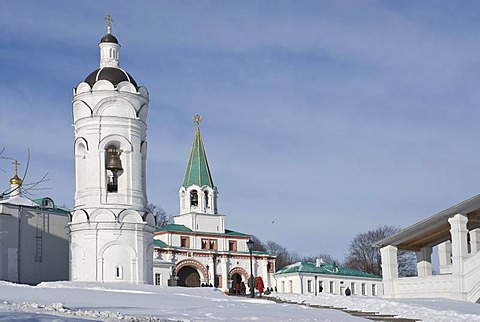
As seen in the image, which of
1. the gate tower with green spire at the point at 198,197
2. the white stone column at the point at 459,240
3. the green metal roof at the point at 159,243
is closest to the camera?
the white stone column at the point at 459,240

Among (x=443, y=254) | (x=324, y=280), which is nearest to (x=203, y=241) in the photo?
(x=324, y=280)

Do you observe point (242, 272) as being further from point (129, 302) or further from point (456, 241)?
point (129, 302)

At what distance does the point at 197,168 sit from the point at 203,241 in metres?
5.82

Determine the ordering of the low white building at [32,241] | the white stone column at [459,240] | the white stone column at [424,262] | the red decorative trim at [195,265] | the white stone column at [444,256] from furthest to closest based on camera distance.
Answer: the red decorative trim at [195,265], the low white building at [32,241], the white stone column at [444,256], the white stone column at [424,262], the white stone column at [459,240]

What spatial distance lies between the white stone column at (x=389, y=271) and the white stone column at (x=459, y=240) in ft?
10.4

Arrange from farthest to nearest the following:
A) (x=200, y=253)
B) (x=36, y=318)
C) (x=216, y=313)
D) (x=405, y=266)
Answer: (x=405, y=266) → (x=200, y=253) → (x=216, y=313) → (x=36, y=318)

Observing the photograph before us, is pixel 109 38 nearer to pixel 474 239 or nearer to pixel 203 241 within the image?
pixel 474 239

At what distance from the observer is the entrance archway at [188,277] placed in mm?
61531

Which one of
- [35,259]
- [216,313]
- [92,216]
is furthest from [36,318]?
[35,259]

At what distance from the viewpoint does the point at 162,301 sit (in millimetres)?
18641

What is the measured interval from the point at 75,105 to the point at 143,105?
294cm

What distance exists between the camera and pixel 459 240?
27078mm

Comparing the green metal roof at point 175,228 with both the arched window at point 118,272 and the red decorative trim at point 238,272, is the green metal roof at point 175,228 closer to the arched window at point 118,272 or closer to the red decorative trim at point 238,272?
the red decorative trim at point 238,272

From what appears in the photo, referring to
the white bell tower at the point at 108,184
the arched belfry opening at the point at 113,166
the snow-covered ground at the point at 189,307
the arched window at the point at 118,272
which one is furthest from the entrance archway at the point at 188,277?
the snow-covered ground at the point at 189,307
